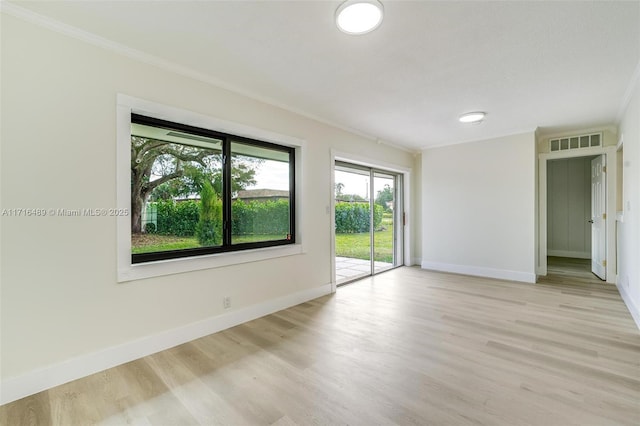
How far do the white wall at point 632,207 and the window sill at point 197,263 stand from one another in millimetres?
3867

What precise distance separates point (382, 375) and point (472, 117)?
11.8 feet

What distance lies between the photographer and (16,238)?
1.91 meters

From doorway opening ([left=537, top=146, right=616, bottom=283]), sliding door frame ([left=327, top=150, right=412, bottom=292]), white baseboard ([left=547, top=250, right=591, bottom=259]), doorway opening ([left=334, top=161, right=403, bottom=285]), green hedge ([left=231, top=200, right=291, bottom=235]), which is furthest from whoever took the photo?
white baseboard ([left=547, top=250, right=591, bottom=259])

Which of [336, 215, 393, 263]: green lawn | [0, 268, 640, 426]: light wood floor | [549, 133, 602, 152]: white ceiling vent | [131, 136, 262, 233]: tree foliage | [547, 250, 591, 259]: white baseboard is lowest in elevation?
[0, 268, 640, 426]: light wood floor

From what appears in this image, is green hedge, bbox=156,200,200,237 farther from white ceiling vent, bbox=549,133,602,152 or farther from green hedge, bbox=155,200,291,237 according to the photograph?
white ceiling vent, bbox=549,133,602,152

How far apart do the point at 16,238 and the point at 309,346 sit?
93.6 inches

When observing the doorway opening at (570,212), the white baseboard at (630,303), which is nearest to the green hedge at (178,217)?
the white baseboard at (630,303)

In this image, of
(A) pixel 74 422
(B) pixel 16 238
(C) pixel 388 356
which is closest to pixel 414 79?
(C) pixel 388 356

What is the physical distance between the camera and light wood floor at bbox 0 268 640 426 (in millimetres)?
1721

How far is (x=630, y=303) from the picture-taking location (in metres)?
3.34

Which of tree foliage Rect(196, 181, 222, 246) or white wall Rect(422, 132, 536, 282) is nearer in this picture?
tree foliage Rect(196, 181, 222, 246)

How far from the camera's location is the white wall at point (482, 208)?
15.7 feet

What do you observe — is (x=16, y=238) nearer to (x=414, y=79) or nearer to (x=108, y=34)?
(x=108, y=34)

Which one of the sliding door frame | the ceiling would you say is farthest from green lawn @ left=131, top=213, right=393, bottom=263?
the ceiling
